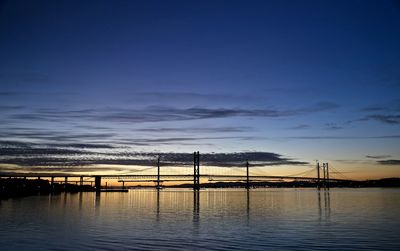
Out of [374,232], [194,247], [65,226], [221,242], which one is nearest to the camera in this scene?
[194,247]

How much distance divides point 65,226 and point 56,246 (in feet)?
30.5

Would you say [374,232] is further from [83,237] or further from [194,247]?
[83,237]

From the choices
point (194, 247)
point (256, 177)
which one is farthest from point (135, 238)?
point (256, 177)

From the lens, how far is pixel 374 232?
24.8 m

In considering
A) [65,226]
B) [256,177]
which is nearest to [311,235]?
[65,226]

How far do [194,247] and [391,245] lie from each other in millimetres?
9782

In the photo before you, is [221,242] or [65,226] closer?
[221,242]

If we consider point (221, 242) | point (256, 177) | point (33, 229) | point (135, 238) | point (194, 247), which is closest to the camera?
point (194, 247)

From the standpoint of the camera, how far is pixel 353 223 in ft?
98.2

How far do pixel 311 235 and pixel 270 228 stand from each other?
14.3 ft

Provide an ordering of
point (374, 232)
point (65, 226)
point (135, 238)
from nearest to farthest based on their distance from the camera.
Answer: point (135, 238) → point (374, 232) → point (65, 226)

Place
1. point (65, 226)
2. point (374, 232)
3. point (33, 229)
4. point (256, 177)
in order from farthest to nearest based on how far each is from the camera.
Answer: point (256, 177) → point (65, 226) → point (33, 229) → point (374, 232)

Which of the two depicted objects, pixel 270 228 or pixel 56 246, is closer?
pixel 56 246

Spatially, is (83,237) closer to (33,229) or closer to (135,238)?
(135,238)
